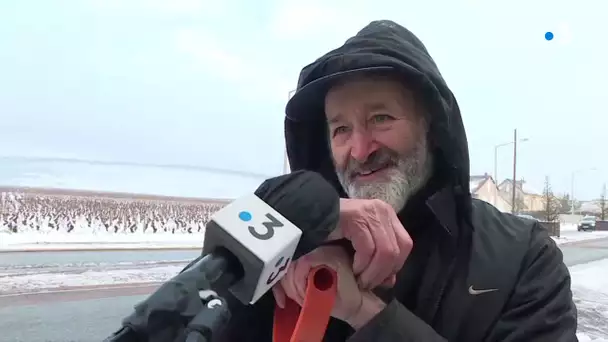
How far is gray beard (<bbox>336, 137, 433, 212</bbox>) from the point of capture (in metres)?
1.22

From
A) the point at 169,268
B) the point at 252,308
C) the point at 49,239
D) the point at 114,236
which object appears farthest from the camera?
the point at 114,236

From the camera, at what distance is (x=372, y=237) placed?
94 centimetres

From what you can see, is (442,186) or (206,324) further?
(442,186)

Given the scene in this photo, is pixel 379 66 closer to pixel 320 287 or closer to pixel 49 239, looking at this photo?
pixel 320 287

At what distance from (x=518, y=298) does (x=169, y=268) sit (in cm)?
1096

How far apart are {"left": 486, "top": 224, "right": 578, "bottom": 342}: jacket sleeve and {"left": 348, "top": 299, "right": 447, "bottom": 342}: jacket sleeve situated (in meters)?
0.18

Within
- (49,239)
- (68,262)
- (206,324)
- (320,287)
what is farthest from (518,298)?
(49,239)

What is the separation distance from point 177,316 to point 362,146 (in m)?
0.75

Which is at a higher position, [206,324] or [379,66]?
[379,66]

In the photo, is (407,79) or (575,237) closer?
(407,79)

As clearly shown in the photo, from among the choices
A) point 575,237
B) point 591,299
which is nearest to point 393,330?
point 591,299

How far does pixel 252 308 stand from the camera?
1.23 m

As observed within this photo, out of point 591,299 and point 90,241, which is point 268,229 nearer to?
point 591,299

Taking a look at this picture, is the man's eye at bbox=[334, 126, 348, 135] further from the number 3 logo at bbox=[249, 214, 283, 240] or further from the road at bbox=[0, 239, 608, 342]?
the road at bbox=[0, 239, 608, 342]
